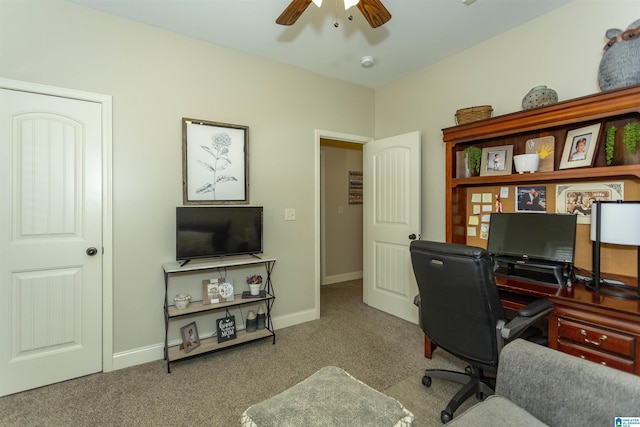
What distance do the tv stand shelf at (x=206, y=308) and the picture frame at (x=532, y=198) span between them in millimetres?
2278

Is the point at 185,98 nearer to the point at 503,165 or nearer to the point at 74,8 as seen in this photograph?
the point at 74,8

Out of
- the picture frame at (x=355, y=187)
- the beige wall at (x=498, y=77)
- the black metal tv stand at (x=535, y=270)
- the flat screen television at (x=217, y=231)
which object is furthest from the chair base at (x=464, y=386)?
the picture frame at (x=355, y=187)

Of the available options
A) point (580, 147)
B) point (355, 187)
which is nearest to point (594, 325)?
point (580, 147)

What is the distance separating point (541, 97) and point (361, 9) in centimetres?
147

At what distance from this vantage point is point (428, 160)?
3.21 metres

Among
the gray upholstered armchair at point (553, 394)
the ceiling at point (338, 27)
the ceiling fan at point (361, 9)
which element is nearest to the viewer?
the gray upholstered armchair at point (553, 394)

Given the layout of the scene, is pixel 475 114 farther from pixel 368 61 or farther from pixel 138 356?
pixel 138 356

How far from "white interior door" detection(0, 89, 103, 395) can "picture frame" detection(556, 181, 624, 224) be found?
3564mm

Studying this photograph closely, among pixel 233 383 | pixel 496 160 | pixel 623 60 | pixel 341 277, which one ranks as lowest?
pixel 233 383

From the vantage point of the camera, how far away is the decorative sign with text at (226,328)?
101 inches

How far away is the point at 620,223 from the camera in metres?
1.72

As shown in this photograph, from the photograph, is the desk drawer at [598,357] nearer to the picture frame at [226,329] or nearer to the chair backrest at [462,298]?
the chair backrest at [462,298]

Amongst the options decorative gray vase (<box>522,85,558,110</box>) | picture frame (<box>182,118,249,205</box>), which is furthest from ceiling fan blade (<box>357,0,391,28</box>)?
picture frame (<box>182,118,249,205</box>)

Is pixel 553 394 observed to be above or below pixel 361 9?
below
